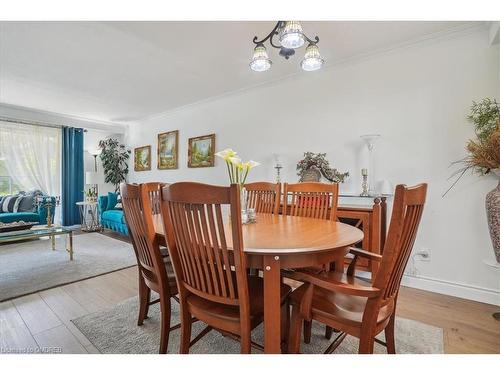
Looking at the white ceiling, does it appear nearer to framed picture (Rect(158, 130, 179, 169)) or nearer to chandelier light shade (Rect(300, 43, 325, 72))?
chandelier light shade (Rect(300, 43, 325, 72))

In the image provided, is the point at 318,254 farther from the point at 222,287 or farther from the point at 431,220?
the point at 431,220

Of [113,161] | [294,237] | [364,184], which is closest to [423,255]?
[364,184]

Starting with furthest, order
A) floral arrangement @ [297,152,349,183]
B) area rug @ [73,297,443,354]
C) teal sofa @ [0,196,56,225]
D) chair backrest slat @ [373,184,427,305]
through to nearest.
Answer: teal sofa @ [0,196,56,225] < floral arrangement @ [297,152,349,183] < area rug @ [73,297,443,354] < chair backrest slat @ [373,184,427,305]

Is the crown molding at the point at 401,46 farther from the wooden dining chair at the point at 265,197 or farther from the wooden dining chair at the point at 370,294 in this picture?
the wooden dining chair at the point at 370,294

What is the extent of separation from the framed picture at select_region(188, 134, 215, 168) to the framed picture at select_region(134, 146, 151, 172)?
1394mm

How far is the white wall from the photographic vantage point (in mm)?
2281

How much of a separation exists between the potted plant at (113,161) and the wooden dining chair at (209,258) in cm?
547

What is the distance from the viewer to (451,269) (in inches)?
94.1

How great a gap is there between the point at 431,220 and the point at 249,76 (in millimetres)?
2644

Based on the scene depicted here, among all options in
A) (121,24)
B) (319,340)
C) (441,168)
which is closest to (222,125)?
(121,24)

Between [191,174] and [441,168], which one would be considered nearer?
[441,168]

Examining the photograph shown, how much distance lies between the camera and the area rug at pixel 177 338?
5.22 feet

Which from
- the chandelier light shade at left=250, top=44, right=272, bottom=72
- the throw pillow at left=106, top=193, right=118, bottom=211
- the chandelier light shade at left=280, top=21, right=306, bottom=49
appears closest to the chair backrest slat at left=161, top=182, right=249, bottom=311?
the chandelier light shade at left=280, top=21, right=306, bottom=49

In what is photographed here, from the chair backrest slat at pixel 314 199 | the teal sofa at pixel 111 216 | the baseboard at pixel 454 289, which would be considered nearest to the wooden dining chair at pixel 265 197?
the chair backrest slat at pixel 314 199
